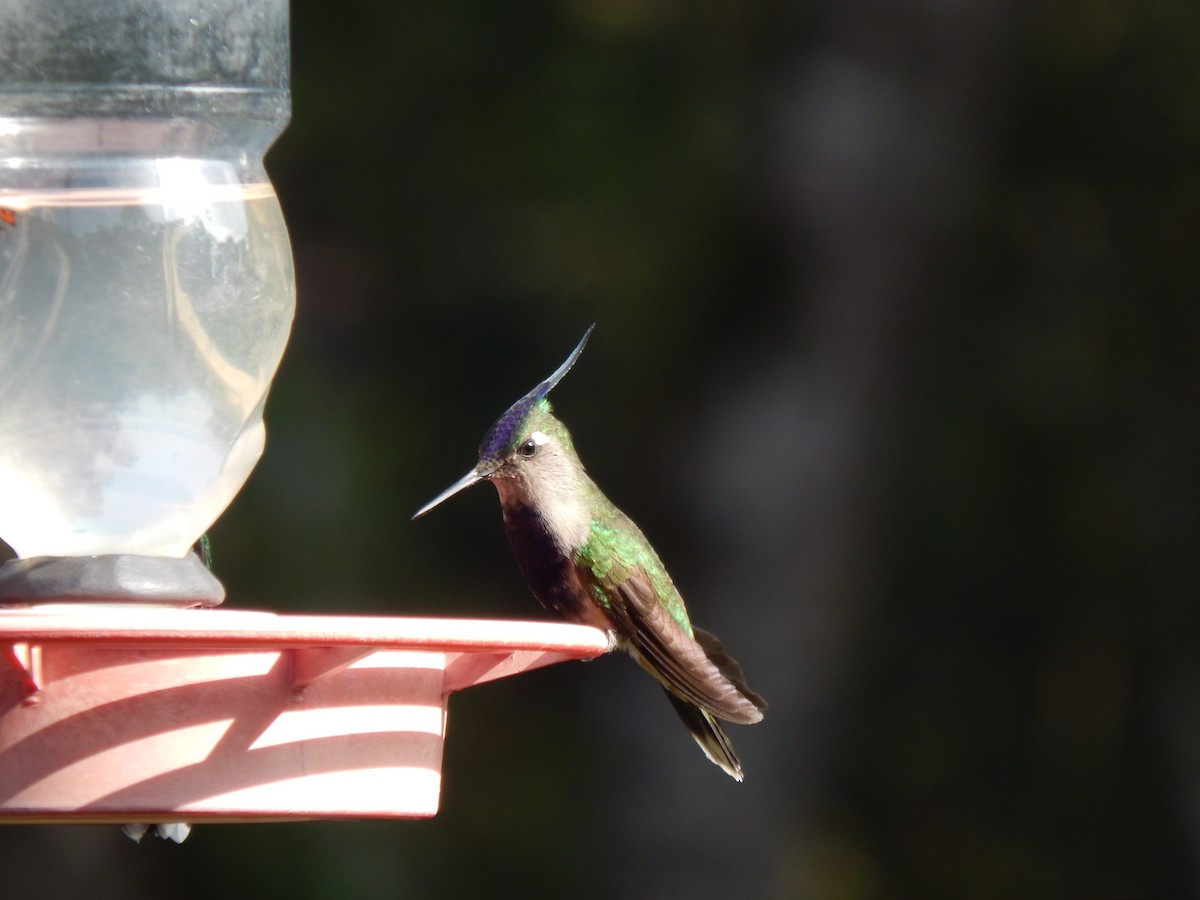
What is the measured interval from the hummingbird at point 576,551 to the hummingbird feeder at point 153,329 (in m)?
1.12

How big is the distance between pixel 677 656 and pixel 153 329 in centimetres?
141

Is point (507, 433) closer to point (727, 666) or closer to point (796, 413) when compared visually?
point (727, 666)

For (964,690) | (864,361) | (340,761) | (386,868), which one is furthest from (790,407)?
(340,761)

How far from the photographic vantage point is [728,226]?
7.87 m

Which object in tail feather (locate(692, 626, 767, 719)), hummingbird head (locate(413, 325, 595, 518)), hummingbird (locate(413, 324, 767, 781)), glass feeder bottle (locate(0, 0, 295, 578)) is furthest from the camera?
hummingbird head (locate(413, 325, 595, 518))

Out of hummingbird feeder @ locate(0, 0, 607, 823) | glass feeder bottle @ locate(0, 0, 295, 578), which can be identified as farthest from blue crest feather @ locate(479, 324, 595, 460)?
glass feeder bottle @ locate(0, 0, 295, 578)

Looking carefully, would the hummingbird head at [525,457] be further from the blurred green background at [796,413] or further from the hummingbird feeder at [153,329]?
the blurred green background at [796,413]

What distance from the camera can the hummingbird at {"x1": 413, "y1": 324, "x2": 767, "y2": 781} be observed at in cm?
429

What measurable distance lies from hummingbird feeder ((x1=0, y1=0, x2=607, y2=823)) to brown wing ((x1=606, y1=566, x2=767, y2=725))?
3.63 ft

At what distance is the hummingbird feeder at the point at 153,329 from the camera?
2.57 meters

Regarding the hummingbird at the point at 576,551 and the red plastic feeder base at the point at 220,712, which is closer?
the red plastic feeder base at the point at 220,712

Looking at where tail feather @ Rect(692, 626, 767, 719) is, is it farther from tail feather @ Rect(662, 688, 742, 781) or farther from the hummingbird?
tail feather @ Rect(662, 688, 742, 781)

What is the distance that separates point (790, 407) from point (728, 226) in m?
0.85

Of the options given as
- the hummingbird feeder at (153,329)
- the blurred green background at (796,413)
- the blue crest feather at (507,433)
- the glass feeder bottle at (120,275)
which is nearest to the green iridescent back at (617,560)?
the blue crest feather at (507,433)
